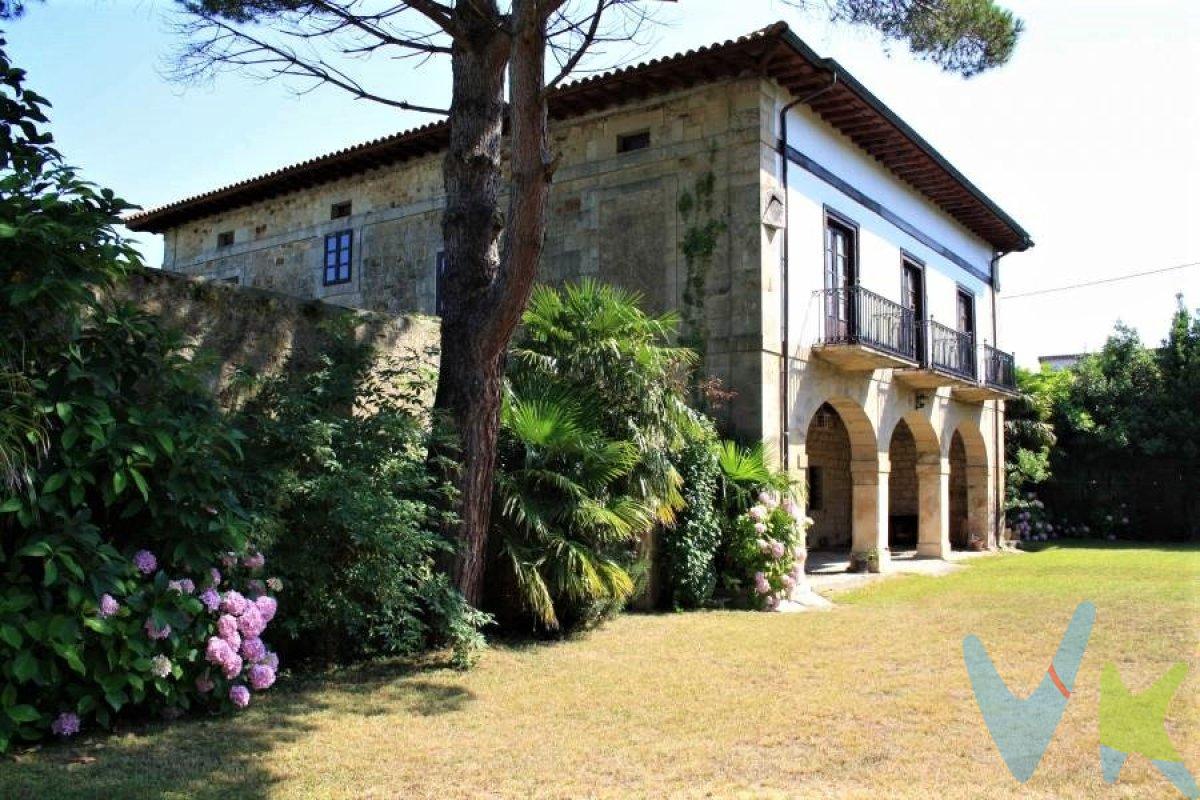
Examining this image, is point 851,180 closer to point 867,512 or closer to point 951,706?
point 867,512

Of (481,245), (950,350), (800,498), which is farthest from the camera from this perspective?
(950,350)

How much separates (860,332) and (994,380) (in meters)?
6.76

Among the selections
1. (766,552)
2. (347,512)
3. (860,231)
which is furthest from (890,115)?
(347,512)

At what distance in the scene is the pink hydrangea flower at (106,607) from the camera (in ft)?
14.3

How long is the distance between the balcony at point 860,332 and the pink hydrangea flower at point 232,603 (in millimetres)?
9039

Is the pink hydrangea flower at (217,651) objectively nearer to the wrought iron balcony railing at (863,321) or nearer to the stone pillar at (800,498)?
the stone pillar at (800,498)

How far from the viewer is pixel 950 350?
16234 mm

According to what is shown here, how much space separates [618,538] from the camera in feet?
25.7

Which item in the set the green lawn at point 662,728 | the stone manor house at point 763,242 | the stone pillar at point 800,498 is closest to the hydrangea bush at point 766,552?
the stone pillar at point 800,498

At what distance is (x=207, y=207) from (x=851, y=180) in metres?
11.8

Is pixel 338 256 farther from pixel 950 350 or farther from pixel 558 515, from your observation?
pixel 950 350

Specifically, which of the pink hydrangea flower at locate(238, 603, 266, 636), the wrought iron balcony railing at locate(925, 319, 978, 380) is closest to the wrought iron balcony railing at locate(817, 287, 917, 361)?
the wrought iron balcony railing at locate(925, 319, 978, 380)

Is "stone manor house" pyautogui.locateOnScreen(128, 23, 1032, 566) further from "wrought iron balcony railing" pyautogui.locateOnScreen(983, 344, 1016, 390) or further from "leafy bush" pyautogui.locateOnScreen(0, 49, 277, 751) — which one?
"leafy bush" pyautogui.locateOnScreen(0, 49, 277, 751)

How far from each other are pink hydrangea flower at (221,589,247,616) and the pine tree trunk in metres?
2.04
